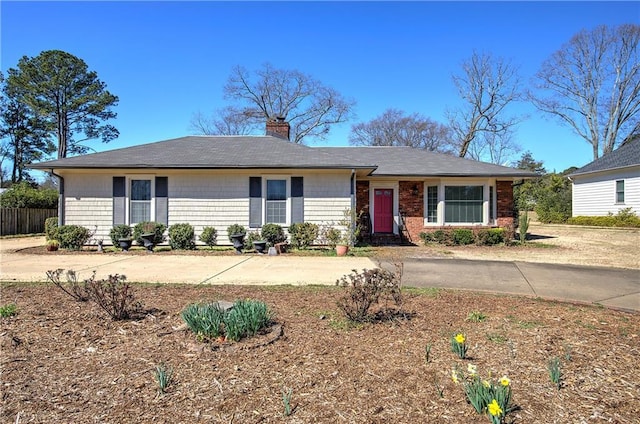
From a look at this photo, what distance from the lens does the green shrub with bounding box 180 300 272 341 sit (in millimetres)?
3637

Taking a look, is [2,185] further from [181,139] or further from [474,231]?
[474,231]

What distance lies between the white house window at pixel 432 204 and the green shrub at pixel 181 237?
29.9 feet

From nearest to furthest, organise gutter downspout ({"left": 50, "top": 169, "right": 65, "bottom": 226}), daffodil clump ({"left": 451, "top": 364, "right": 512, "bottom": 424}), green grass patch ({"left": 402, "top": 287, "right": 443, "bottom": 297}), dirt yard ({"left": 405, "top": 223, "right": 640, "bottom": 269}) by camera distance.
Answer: daffodil clump ({"left": 451, "top": 364, "right": 512, "bottom": 424}) → green grass patch ({"left": 402, "top": 287, "right": 443, "bottom": 297}) → dirt yard ({"left": 405, "top": 223, "right": 640, "bottom": 269}) → gutter downspout ({"left": 50, "top": 169, "right": 65, "bottom": 226})

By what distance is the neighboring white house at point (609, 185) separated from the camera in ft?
70.3

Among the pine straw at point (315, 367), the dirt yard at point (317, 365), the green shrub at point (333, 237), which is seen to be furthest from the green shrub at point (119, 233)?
the pine straw at point (315, 367)

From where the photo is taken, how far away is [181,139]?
1631cm

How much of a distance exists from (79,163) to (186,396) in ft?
40.5

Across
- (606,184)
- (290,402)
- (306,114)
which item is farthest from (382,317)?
(306,114)

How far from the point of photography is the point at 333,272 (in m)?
8.09

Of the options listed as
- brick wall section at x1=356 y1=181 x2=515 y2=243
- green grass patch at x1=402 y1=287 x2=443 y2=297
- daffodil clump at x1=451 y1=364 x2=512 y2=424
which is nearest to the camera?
daffodil clump at x1=451 y1=364 x2=512 y2=424

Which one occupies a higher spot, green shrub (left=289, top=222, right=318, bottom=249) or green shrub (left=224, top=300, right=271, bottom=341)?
green shrub (left=289, top=222, right=318, bottom=249)

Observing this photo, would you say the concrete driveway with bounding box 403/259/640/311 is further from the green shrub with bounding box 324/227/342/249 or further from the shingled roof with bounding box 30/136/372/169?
the shingled roof with bounding box 30/136/372/169

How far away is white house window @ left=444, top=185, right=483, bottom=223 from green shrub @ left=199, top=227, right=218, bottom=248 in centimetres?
896

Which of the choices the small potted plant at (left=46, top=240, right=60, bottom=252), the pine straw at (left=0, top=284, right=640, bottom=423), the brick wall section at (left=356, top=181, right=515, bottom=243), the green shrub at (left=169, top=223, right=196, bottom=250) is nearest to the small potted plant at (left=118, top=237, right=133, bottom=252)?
the green shrub at (left=169, top=223, right=196, bottom=250)
